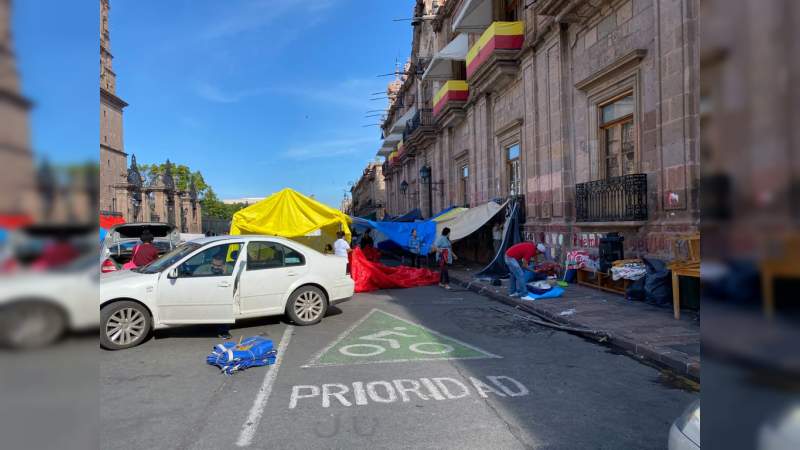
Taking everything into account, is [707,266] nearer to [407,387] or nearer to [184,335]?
[407,387]

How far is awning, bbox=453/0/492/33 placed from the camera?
1806cm

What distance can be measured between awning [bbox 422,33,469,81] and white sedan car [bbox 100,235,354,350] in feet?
50.5

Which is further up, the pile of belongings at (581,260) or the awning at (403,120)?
the awning at (403,120)

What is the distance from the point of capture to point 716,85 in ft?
2.72

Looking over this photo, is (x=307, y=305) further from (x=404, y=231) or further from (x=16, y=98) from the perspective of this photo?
(x=404, y=231)

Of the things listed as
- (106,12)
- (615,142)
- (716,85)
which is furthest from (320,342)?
(615,142)

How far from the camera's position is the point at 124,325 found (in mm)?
7230

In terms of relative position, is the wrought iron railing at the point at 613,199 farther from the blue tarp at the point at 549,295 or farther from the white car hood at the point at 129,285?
the white car hood at the point at 129,285

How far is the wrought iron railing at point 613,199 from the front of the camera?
10.2 m

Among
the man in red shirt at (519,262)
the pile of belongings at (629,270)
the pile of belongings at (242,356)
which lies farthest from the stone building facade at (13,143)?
the man in red shirt at (519,262)

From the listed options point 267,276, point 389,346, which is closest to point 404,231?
point 267,276

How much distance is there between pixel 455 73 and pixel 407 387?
22.2 meters

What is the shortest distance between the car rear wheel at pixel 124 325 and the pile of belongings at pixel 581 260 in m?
9.35

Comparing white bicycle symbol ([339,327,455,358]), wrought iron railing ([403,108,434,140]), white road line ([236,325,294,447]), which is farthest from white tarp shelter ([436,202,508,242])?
wrought iron railing ([403,108,434,140])
